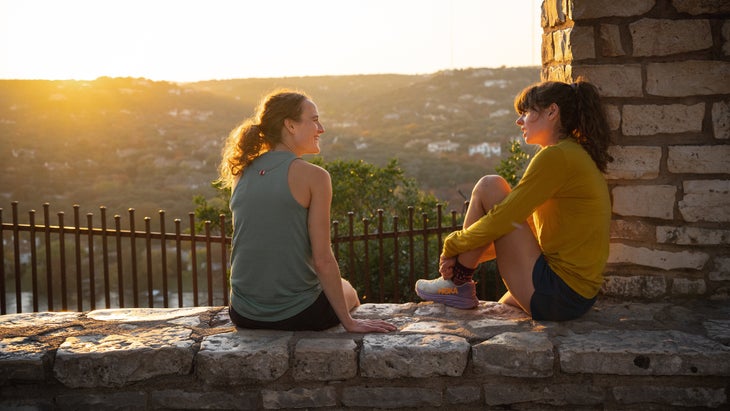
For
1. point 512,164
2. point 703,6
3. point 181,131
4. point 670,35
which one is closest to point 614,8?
point 670,35

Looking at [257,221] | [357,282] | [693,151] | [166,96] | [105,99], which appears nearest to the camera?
[257,221]

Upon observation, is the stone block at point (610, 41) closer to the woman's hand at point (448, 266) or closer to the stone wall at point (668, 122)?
the stone wall at point (668, 122)

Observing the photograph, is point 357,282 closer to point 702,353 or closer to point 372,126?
point 702,353

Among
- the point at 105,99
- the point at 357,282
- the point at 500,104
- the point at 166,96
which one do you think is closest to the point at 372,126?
the point at 500,104

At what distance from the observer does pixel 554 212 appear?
337cm

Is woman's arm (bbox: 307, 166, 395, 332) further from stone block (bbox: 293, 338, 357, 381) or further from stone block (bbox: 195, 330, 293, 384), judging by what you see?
stone block (bbox: 195, 330, 293, 384)

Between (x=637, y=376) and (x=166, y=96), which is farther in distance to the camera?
(x=166, y=96)

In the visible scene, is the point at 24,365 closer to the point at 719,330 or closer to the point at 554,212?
the point at 554,212

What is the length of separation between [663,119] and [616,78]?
1.04ft

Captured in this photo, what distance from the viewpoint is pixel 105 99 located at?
30719 millimetres

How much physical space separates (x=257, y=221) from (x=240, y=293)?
387 mm

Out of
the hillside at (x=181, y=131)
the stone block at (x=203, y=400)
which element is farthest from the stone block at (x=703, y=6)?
the hillside at (x=181, y=131)

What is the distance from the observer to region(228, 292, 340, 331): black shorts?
10.7 ft

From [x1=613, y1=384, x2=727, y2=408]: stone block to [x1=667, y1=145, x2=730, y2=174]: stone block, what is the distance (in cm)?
117
